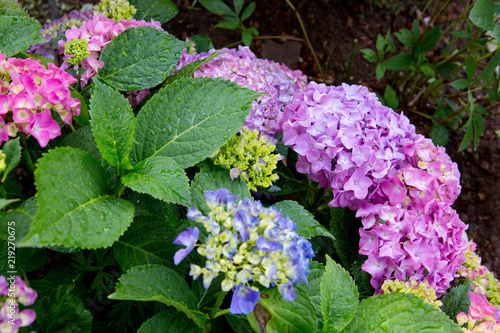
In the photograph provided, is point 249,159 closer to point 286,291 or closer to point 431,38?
point 286,291

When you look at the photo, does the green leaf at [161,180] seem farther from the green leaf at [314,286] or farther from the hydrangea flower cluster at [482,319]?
the hydrangea flower cluster at [482,319]

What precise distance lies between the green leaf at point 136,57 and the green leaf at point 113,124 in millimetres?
280

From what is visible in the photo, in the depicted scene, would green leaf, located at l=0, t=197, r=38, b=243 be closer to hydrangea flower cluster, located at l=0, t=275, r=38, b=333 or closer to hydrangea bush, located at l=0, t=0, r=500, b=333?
hydrangea bush, located at l=0, t=0, r=500, b=333

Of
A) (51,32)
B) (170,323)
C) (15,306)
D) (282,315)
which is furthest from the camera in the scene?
(51,32)

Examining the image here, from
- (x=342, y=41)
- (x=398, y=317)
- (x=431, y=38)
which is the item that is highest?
(x=431, y=38)

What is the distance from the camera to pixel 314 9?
281 centimetres

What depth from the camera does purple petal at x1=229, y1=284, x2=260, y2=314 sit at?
2.58 feet

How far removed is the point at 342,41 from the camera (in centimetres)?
279

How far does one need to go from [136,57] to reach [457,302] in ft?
4.15

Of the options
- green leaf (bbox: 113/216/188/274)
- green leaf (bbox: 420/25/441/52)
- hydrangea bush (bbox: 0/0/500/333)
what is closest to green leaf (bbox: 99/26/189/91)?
hydrangea bush (bbox: 0/0/500/333)

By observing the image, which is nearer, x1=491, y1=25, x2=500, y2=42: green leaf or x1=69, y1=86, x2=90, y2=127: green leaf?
x1=69, y1=86, x2=90, y2=127: green leaf

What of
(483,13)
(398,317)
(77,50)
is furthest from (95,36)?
(483,13)

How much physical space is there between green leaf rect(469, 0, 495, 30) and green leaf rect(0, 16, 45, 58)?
1484 millimetres

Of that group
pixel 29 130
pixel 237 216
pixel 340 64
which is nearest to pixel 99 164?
pixel 29 130
